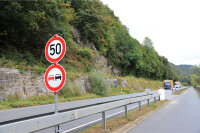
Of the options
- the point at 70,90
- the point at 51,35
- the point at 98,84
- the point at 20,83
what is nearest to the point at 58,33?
A: the point at 51,35

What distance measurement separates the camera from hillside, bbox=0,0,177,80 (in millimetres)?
17219

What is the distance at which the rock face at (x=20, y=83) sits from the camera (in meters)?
14.2

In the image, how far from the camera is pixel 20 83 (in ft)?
51.4

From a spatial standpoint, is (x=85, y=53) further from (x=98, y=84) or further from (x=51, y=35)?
(x=51, y=35)

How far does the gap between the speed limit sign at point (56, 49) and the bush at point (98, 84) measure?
2065cm

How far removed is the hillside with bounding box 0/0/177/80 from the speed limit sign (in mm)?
13067

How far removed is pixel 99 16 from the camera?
1373 inches

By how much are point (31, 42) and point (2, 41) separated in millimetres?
3762

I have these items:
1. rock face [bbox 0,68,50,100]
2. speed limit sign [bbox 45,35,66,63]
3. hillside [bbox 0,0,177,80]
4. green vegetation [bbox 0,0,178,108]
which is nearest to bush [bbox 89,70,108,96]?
green vegetation [bbox 0,0,178,108]

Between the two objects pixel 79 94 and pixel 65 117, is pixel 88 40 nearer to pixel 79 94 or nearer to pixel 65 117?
pixel 79 94

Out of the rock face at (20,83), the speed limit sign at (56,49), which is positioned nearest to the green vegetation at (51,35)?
the rock face at (20,83)

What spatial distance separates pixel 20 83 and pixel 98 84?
11.8 metres

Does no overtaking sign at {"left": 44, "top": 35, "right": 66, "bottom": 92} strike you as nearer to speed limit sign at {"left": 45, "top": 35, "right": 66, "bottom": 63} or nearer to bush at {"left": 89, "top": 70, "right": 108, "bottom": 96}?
speed limit sign at {"left": 45, "top": 35, "right": 66, "bottom": 63}

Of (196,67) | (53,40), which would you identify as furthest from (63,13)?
(196,67)
